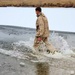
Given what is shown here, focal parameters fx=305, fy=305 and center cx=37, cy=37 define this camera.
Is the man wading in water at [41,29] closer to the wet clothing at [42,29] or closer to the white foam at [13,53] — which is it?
the wet clothing at [42,29]

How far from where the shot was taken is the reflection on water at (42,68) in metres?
7.51

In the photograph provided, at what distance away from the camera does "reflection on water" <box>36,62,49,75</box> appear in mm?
7512

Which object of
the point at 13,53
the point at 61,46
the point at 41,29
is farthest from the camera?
the point at 61,46

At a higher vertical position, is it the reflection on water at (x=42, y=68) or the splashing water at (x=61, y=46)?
the reflection on water at (x=42, y=68)

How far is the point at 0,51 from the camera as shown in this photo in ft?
33.5

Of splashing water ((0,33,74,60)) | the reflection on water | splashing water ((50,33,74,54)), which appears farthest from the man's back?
the reflection on water

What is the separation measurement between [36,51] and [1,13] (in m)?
8.77

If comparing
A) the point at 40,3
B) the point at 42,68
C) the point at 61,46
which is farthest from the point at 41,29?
the point at 40,3

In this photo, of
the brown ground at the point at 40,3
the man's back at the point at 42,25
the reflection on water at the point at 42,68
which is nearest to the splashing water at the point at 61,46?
the man's back at the point at 42,25

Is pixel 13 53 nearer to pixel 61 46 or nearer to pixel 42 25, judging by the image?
pixel 42 25

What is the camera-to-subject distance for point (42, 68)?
7.95 metres

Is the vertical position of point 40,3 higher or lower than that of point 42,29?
higher

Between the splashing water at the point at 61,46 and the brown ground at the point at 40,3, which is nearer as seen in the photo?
the brown ground at the point at 40,3

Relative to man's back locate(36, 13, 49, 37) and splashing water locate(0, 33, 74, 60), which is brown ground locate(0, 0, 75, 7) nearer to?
man's back locate(36, 13, 49, 37)
